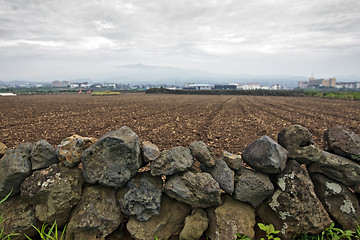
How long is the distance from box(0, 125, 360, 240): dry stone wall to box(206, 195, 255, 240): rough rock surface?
0.05 ft

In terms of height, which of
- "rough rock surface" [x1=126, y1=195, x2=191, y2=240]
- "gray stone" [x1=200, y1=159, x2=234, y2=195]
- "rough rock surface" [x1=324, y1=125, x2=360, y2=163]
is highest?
"rough rock surface" [x1=324, y1=125, x2=360, y2=163]

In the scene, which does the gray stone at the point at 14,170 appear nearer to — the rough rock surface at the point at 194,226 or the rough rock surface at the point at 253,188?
the rough rock surface at the point at 194,226

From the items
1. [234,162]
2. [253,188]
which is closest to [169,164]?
[234,162]

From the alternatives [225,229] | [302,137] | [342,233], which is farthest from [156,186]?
[342,233]

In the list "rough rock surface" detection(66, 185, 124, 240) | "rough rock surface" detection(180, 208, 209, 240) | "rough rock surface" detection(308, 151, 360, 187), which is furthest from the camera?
"rough rock surface" detection(308, 151, 360, 187)

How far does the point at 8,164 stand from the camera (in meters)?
3.17

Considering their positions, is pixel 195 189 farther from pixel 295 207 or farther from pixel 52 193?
pixel 52 193

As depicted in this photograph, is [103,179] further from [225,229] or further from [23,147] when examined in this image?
[225,229]

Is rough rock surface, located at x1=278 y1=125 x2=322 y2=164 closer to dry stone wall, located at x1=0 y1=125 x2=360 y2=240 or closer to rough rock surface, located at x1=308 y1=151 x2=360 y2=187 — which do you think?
dry stone wall, located at x1=0 y1=125 x2=360 y2=240

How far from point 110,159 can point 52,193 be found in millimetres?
990

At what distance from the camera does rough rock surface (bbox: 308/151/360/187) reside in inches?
128

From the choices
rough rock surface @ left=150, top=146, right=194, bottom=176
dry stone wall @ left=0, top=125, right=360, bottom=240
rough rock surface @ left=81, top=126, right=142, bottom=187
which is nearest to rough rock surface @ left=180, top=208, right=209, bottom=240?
dry stone wall @ left=0, top=125, right=360, bottom=240

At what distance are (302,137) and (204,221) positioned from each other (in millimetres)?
2129

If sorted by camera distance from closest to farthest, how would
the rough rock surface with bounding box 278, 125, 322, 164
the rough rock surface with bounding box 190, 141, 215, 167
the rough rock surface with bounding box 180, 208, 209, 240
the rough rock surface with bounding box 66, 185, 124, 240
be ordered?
the rough rock surface with bounding box 66, 185, 124, 240 → the rough rock surface with bounding box 180, 208, 209, 240 → the rough rock surface with bounding box 278, 125, 322, 164 → the rough rock surface with bounding box 190, 141, 215, 167
